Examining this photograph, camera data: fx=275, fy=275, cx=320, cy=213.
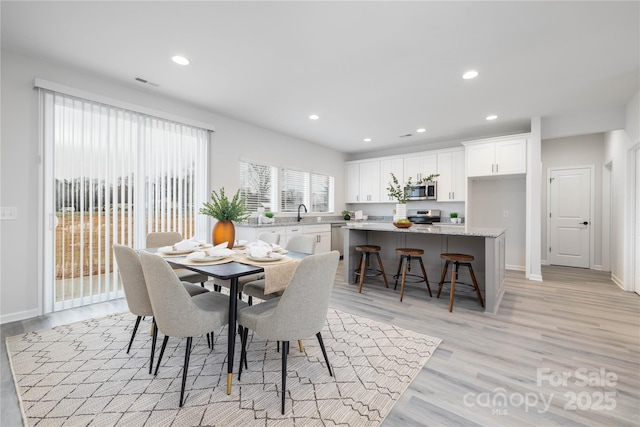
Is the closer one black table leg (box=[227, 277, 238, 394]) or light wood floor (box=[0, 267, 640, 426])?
light wood floor (box=[0, 267, 640, 426])

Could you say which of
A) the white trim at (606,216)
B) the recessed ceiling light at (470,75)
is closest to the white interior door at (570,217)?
the white trim at (606,216)

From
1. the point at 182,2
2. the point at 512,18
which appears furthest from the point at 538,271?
the point at 182,2

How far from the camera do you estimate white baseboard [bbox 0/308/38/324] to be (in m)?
2.71

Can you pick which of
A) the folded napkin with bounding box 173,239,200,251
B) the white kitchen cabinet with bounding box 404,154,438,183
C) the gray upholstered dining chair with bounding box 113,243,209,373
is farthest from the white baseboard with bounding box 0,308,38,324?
the white kitchen cabinet with bounding box 404,154,438,183

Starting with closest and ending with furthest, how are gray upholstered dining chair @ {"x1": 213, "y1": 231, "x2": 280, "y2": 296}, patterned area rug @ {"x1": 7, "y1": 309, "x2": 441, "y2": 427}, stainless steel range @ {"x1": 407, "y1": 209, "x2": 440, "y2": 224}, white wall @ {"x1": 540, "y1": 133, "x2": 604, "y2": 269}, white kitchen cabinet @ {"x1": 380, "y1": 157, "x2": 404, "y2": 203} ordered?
patterned area rug @ {"x1": 7, "y1": 309, "x2": 441, "y2": 427}, gray upholstered dining chair @ {"x1": 213, "y1": 231, "x2": 280, "y2": 296}, white wall @ {"x1": 540, "y1": 133, "x2": 604, "y2": 269}, stainless steel range @ {"x1": 407, "y1": 209, "x2": 440, "y2": 224}, white kitchen cabinet @ {"x1": 380, "y1": 157, "x2": 404, "y2": 203}

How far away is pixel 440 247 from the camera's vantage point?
3863mm

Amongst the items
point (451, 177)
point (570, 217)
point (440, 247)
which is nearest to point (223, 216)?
point (440, 247)

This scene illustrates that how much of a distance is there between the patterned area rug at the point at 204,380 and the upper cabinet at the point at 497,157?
3884 mm

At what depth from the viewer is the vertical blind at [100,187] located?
118 inches

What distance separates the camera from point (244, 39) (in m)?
2.50

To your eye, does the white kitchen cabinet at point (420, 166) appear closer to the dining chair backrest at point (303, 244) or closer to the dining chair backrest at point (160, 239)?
the dining chair backrest at point (303, 244)

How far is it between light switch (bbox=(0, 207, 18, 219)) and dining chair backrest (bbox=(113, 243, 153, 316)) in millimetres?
1793

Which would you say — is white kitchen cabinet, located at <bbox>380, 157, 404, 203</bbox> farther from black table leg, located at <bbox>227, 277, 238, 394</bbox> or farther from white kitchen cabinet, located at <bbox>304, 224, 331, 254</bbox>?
black table leg, located at <bbox>227, 277, 238, 394</bbox>

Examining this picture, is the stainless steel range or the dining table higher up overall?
the stainless steel range
